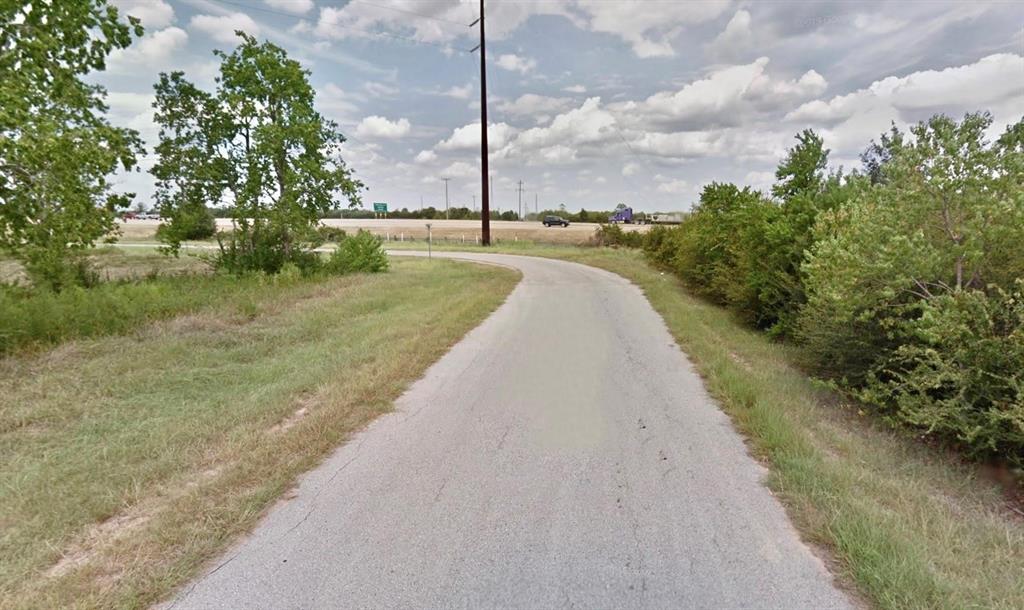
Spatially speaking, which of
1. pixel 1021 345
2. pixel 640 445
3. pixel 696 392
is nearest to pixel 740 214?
pixel 696 392

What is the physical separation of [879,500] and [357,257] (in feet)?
61.8

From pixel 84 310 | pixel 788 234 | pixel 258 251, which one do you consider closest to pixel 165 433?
pixel 84 310

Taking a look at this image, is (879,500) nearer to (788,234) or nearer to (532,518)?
(532,518)

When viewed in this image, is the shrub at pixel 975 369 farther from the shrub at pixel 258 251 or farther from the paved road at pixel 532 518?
the shrub at pixel 258 251

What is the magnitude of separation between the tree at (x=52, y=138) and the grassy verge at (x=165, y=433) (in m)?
1.83

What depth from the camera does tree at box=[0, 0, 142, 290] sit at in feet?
Result: 19.7

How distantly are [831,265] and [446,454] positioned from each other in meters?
5.02

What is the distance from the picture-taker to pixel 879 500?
3.17 meters

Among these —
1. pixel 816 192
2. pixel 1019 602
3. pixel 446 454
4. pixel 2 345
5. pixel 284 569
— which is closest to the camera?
pixel 1019 602

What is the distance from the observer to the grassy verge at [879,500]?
2363 millimetres

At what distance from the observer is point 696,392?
5.52 metres

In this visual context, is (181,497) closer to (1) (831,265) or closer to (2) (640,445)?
(2) (640,445)

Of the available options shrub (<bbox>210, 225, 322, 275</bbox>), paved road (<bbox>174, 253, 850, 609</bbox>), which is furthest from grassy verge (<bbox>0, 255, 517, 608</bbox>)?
shrub (<bbox>210, 225, 322, 275</bbox>)

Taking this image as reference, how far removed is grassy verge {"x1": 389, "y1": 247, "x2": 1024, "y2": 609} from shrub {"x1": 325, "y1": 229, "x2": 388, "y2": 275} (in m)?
16.0
